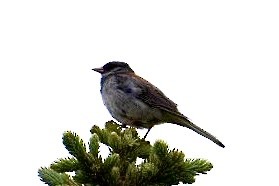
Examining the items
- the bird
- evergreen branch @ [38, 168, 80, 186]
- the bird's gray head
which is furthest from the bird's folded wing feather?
evergreen branch @ [38, 168, 80, 186]

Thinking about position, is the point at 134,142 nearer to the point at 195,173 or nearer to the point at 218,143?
the point at 195,173

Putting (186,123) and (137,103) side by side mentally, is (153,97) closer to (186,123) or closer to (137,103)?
(137,103)

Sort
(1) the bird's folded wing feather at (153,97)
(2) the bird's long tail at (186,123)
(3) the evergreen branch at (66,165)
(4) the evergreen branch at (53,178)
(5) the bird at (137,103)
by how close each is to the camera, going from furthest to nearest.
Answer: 1. (1) the bird's folded wing feather at (153,97)
2. (5) the bird at (137,103)
3. (2) the bird's long tail at (186,123)
4. (3) the evergreen branch at (66,165)
5. (4) the evergreen branch at (53,178)

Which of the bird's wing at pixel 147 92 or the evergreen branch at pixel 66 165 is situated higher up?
the bird's wing at pixel 147 92

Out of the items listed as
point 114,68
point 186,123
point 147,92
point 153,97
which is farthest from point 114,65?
point 186,123

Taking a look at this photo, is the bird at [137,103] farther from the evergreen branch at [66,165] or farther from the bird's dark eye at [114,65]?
the evergreen branch at [66,165]

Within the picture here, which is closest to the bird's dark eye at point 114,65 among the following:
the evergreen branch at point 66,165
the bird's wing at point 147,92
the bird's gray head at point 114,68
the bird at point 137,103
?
the bird's gray head at point 114,68
